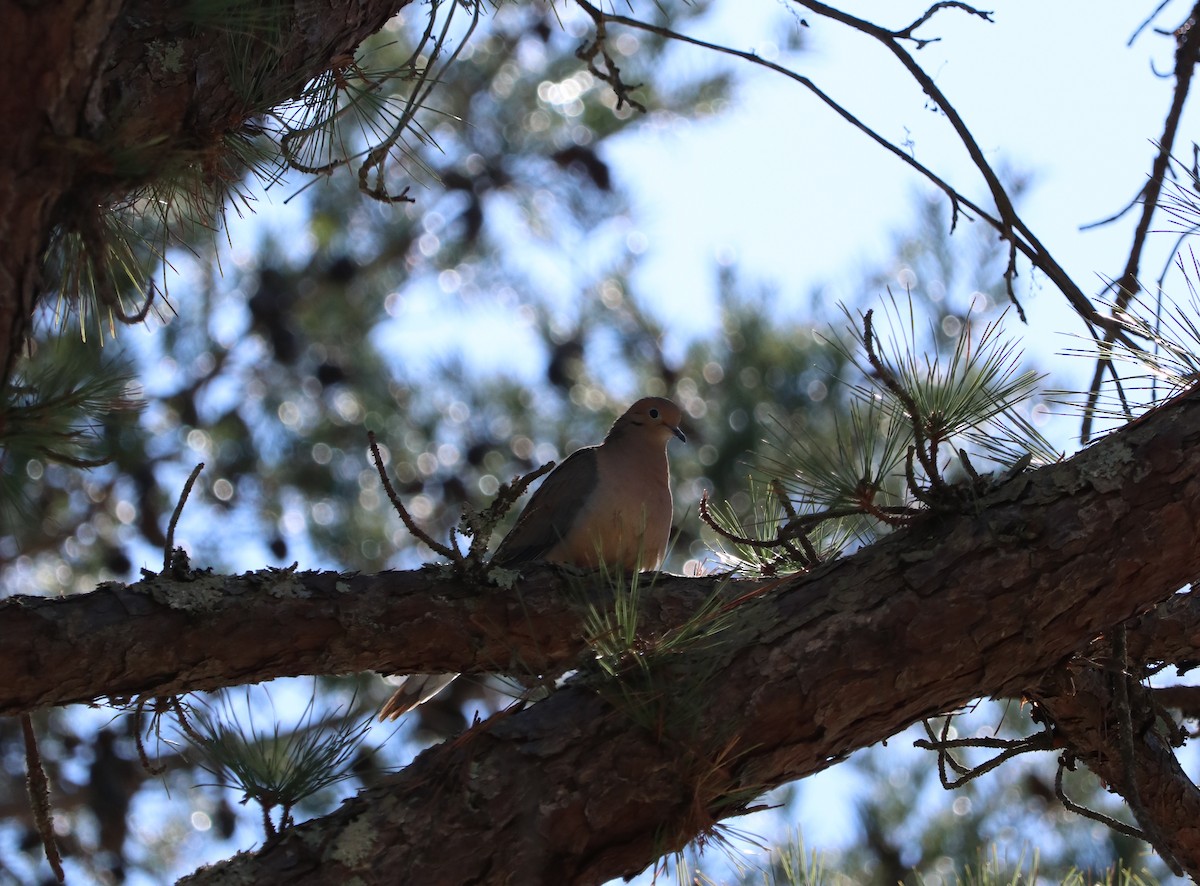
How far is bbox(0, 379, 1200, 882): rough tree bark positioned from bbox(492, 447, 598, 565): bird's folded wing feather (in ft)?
5.36

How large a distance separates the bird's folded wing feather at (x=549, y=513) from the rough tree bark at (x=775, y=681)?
163cm

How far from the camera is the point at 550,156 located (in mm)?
6535

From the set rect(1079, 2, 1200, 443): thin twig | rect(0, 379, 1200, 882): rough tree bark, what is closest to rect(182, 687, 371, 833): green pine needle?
rect(0, 379, 1200, 882): rough tree bark

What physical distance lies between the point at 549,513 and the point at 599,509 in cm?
21

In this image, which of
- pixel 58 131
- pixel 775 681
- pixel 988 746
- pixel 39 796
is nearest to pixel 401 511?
pixel 775 681

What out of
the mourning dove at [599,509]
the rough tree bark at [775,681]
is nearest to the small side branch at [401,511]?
the rough tree bark at [775,681]

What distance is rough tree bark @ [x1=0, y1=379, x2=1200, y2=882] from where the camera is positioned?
6.03 ft

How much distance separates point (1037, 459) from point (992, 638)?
471 mm

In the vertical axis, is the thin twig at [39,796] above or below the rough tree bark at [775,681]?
above

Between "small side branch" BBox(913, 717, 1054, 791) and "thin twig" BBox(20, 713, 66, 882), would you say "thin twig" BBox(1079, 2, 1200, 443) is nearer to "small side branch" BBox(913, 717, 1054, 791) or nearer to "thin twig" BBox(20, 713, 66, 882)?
"small side branch" BBox(913, 717, 1054, 791)

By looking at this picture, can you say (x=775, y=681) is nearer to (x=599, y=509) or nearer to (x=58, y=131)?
(x=58, y=131)

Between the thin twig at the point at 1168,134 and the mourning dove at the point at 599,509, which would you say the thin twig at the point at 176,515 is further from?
the thin twig at the point at 1168,134

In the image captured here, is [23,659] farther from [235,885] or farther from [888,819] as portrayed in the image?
[888,819]

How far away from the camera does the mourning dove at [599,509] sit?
3766mm
